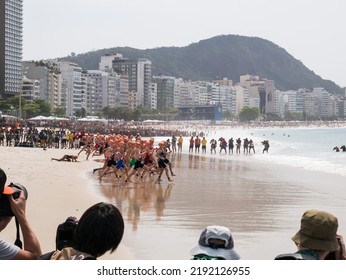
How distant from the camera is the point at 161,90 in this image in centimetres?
16988

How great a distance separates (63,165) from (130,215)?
9935 mm

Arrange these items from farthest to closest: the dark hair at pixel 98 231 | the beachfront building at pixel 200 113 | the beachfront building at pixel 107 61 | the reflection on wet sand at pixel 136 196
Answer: the beachfront building at pixel 107 61, the beachfront building at pixel 200 113, the reflection on wet sand at pixel 136 196, the dark hair at pixel 98 231

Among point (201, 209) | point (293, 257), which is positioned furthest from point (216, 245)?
point (201, 209)

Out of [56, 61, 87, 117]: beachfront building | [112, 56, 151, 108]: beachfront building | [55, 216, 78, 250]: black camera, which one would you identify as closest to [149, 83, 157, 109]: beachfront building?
[112, 56, 151, 108]: beachfront building

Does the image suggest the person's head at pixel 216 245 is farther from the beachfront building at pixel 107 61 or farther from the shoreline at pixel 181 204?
the beachfront building at pixel 107 61

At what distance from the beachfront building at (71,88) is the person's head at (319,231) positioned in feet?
403

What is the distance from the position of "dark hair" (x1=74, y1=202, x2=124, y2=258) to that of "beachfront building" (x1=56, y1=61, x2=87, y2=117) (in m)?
123

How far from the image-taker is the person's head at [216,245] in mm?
2516

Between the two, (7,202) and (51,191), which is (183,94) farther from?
(7,202)

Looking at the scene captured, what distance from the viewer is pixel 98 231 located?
88.6 inches

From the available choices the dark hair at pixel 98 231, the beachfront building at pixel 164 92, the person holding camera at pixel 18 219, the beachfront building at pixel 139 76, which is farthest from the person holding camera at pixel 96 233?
the beachfront building at pixel 164 92

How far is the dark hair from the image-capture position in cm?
225

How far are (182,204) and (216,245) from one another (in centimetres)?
761
